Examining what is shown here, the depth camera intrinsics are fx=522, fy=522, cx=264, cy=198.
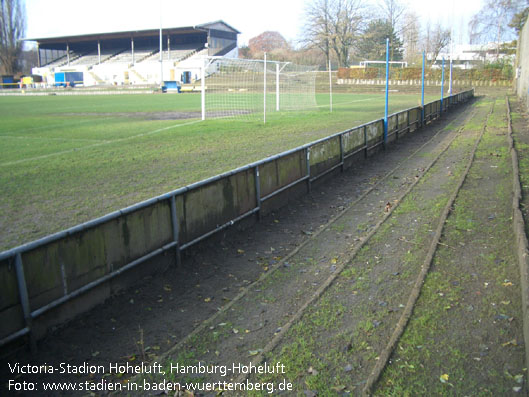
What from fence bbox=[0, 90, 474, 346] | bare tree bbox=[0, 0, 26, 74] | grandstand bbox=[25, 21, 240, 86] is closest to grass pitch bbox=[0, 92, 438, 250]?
fence bbox=[0, 90, 474, 346]

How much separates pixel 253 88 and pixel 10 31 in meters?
83.9

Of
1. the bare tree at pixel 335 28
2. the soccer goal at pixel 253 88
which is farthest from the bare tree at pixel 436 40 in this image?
the soccer goal at pixel 253 88

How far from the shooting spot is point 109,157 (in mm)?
14602

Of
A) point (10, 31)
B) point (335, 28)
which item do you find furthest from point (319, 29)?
point (10, 31)

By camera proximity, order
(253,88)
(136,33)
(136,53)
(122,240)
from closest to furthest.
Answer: (122,240)
(253,88)
(136,33)
(136,53)

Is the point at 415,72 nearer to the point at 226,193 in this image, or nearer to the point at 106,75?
the point at 106,75

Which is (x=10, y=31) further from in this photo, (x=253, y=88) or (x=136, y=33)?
(x=253, y=88)

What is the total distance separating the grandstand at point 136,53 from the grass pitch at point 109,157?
55.4 meters

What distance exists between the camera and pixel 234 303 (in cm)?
588

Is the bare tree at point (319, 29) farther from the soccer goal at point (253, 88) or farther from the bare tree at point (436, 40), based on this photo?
the soccer goal at point (253, 88)

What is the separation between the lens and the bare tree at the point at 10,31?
97.3 m

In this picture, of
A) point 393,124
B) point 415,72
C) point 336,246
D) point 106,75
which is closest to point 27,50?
point 106,75

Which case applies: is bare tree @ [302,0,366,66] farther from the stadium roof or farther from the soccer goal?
the soccer goal

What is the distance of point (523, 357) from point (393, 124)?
1443cm
